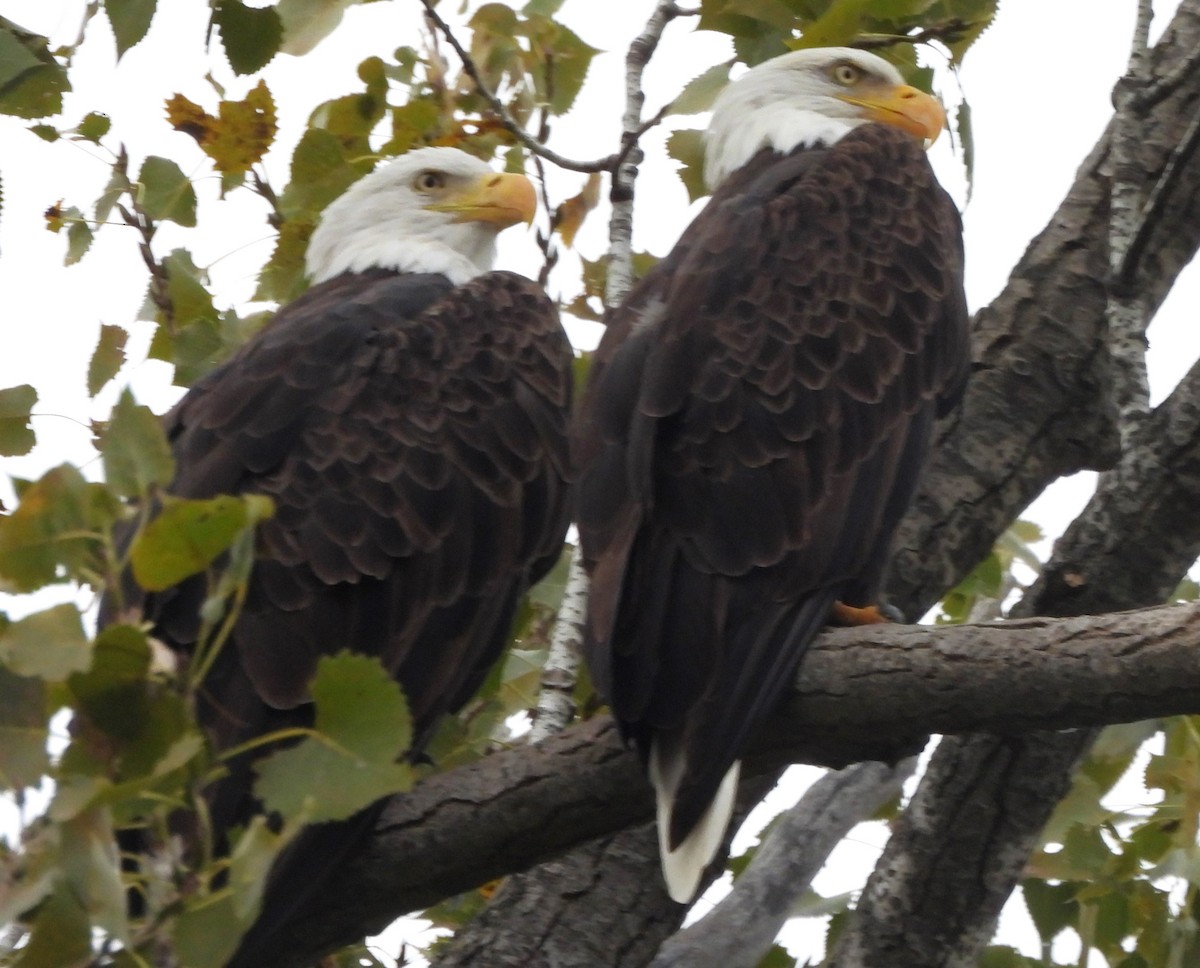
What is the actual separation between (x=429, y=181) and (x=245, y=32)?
7.25ft

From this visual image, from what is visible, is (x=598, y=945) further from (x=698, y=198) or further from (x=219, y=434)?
(x=698, y=198)

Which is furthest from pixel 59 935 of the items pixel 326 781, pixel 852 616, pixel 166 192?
pixel 166 192

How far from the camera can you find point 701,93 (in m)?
4.73

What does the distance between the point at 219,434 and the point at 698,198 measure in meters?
1.71

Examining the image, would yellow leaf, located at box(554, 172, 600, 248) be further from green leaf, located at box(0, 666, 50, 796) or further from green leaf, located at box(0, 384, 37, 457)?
green leaf, located at box(0, 666, 50, 796)

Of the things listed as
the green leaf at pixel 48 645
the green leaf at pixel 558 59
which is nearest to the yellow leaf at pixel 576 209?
the green leaf at pixel 558 59

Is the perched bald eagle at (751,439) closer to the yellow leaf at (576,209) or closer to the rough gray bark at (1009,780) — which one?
the yellow leaf at (576,209)

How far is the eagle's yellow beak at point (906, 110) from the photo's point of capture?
5.13 m

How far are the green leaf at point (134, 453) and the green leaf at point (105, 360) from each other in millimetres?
2281

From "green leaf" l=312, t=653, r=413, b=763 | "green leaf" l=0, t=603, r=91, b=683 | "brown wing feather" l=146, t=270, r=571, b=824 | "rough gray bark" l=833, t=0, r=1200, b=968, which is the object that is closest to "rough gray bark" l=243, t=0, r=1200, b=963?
"rough gray bark" l=833, t=0, r=1200, b=968

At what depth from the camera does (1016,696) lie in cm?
309

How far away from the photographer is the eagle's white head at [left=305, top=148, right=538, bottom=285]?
5.37 metres

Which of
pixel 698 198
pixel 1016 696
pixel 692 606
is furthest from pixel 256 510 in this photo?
pixel 698 198

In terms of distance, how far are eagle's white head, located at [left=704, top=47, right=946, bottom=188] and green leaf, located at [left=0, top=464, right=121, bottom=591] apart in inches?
131
